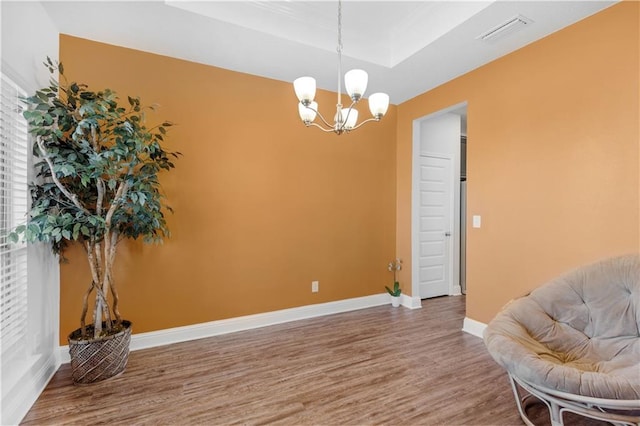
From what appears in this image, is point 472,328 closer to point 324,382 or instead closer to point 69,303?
point 324,382

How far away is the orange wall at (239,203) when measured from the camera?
2865mm

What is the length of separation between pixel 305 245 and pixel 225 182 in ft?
3.97

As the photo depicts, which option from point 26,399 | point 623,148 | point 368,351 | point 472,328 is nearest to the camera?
point 26,399

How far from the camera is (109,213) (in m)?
2.31

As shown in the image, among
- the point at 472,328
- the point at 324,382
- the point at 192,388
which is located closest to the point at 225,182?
the point at 192,388

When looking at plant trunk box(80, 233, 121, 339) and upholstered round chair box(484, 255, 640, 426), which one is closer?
upholstered round chair box(484, 255, 640, 426)

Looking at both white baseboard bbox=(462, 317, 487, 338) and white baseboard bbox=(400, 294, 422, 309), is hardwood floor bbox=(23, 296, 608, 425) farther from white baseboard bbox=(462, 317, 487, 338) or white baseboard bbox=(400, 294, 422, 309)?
white baseboard bbox=(400, 294, 422, 309)

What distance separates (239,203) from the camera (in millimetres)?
3324

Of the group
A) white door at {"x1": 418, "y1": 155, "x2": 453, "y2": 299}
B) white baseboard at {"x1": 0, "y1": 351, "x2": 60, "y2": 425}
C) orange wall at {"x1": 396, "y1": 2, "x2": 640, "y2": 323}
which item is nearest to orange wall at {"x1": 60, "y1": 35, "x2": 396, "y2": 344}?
white baseboard at {"x1": 0, "y1": 351, "x2": 60, "y2": 425}

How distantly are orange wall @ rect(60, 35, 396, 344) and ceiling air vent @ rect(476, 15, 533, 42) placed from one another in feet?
5.53

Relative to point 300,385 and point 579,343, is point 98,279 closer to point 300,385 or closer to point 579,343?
point 300,385

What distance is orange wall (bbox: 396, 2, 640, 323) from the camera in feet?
7.18

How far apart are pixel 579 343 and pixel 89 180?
3.56 meters

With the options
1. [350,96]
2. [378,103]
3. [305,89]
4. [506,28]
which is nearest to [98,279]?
[305,89]
